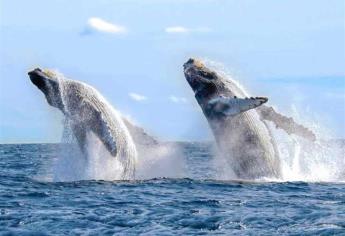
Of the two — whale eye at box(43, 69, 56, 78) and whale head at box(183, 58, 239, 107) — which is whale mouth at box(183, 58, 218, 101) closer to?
whale head at box(183, 58, 239, 107)

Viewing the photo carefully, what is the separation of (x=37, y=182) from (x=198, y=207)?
320 inches

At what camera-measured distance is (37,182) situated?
21.6 m

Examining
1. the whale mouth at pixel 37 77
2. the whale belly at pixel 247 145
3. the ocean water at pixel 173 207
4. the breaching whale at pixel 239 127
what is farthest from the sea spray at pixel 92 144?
the whale belly at pixel 247 145

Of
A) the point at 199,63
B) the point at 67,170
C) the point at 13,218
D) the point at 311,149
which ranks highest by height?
the point at 199,63

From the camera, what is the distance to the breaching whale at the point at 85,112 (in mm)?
20359

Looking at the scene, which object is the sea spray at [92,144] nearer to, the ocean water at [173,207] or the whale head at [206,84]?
the ocean water at [173,207]

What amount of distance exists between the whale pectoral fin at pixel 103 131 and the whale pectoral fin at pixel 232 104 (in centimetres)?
323

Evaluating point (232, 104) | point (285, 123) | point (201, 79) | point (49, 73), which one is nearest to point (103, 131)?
point (49, 73)

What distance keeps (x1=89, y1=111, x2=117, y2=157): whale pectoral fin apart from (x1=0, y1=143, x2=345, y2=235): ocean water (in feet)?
3.77

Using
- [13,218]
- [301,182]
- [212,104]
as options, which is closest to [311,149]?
[301,182]

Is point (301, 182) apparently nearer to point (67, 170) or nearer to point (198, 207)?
point (198, 207)

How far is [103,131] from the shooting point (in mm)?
20047

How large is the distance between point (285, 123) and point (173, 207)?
278 inches

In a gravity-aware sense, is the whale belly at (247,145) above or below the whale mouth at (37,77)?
below
